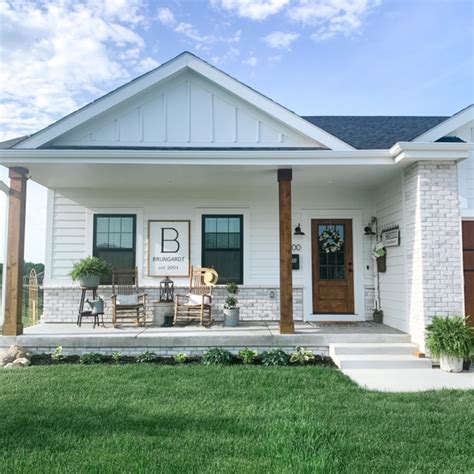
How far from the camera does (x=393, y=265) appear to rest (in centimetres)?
712

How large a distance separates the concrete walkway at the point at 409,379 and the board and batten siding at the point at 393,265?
1.20 m

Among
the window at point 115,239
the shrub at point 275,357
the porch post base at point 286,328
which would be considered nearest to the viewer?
the shrub at point 275,357

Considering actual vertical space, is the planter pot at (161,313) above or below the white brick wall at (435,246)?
below

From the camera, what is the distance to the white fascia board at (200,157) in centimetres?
616

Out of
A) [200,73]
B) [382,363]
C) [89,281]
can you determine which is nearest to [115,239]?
[89,281]

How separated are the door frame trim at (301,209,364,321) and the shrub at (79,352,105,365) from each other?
3860mm

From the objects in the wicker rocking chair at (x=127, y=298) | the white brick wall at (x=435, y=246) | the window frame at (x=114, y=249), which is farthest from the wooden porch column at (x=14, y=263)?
the white brick wall at (x=435, y=246)

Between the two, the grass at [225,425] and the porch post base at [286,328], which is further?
the porch post base at [286,328]

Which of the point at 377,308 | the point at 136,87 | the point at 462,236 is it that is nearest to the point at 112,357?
the point at 136,87

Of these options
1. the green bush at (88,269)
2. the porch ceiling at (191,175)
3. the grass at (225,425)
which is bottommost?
the grass at (225,425)

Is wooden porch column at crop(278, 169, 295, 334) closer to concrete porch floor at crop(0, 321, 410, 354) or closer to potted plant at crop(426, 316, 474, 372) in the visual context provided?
concrete porch floor at crop(0, 321, 410, 354)

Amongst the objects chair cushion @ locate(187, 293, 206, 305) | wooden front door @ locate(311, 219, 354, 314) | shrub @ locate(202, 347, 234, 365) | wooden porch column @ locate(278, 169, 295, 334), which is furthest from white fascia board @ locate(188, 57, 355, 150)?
shrub @ locate(202, 347, 234, 365)

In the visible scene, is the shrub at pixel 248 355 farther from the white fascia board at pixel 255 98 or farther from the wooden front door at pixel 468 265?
the white fascia board at pixel 255 98

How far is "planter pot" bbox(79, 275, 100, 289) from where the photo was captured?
7203mm
